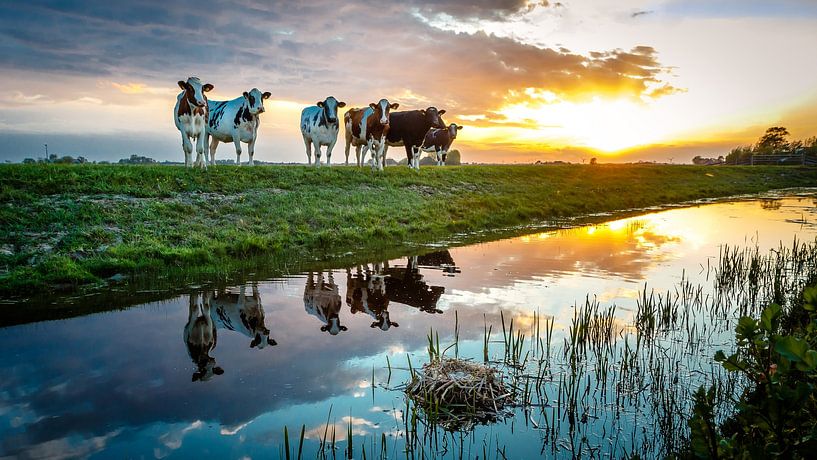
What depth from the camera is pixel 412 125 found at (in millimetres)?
30562

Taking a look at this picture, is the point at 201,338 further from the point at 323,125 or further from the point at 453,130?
the point at 453,130

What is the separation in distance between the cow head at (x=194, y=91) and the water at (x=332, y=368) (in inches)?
428

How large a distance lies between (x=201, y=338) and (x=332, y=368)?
2.66 m

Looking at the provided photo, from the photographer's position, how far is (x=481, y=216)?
2336cm

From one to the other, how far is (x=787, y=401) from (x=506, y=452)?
2.82m

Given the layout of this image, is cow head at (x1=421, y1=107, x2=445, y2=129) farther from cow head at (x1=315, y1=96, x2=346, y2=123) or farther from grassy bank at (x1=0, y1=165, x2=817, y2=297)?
cow head at (x1=315, y1=96, x2=346, y2=123)

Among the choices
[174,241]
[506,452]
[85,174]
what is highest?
[85,174]

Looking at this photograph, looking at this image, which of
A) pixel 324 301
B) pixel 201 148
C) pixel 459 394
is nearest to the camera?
pixel 459 394

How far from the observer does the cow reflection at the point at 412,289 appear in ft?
34.7

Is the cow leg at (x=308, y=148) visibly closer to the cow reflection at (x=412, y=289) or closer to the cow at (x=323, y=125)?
the cow at (x=323, y=125)

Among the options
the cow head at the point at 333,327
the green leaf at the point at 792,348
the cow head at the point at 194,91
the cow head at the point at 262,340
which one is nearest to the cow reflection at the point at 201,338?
the cow head at the point at 262,340

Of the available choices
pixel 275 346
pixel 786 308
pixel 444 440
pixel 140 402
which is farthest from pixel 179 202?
pixel 786 308

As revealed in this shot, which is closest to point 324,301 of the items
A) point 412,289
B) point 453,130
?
point 412,289

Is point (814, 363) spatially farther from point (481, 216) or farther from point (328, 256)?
point (481, 216)
